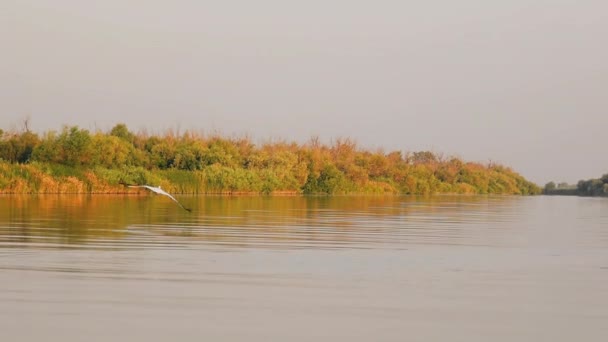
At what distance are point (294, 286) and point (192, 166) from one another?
4644 centimetres

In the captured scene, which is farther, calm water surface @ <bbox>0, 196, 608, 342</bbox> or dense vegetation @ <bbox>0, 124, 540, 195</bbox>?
dense vegetation @ <bbox>0, 124, 540, 195</bbox>

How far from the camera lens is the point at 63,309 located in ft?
27.5

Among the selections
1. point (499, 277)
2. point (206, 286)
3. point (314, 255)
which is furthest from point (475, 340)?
A: point (314, 255)

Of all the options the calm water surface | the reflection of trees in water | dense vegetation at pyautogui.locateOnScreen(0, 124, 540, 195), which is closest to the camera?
the calm water surface

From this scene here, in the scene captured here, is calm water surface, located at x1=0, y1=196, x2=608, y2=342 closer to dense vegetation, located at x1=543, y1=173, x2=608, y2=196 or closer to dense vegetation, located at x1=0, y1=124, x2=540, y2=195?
dense vegetation, located at x1=0, y1=124, x2=540, y2=195

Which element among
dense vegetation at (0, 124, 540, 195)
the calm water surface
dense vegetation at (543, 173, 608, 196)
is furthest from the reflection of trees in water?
dense vegetation at (543, 173, 608, 196)

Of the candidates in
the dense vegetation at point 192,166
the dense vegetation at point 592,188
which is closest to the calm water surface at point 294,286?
the dense vegetation at point 192,166

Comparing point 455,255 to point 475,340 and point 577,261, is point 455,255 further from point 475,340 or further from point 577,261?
point 475,340

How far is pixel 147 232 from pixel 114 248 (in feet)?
13.0

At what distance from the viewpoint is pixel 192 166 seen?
5625 cm

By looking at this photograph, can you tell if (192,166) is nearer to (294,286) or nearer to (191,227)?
(191,227)

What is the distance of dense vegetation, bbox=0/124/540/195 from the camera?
45500 mm

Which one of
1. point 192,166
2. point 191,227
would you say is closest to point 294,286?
point 191,227

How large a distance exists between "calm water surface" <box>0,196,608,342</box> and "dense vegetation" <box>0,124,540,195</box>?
2696 cm
